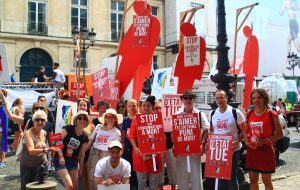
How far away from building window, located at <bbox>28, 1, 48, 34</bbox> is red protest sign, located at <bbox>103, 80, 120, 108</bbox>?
19.8 m

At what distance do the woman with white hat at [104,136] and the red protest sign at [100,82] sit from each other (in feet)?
7.74

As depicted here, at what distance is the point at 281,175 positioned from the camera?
24.4 feet

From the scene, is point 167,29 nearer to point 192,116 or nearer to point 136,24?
point 136,24

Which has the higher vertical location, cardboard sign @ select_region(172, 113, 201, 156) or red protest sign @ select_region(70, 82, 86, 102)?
red protest sign @ select_region(70, 82, 86, 102)

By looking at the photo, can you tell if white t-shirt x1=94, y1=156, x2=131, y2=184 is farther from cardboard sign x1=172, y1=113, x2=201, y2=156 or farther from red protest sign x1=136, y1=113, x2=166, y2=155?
cardboard sign x1=172, y1=113, x2=201, y2=156

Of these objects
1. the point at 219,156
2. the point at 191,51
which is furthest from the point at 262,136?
the point at 191,51

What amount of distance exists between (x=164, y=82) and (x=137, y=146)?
605 centimetres

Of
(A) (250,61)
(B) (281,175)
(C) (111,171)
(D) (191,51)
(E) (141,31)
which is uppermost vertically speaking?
(E) (141,31)

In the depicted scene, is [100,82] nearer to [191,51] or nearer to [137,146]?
[191,51]

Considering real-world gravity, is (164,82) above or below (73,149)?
above

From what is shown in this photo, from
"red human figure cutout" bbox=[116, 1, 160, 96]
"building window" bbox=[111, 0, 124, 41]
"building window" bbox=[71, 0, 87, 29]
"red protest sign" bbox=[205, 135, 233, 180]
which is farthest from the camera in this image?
"building window" bbox=[111, 0, 124, 41]

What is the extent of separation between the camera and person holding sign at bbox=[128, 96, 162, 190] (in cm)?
488

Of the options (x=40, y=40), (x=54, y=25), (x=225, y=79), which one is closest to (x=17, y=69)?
(x=40, y=40)

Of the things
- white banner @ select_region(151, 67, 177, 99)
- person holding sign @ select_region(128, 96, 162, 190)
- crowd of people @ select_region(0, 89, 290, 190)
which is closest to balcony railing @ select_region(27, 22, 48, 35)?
white banner @ select_region(151, 67, 177, 99)
